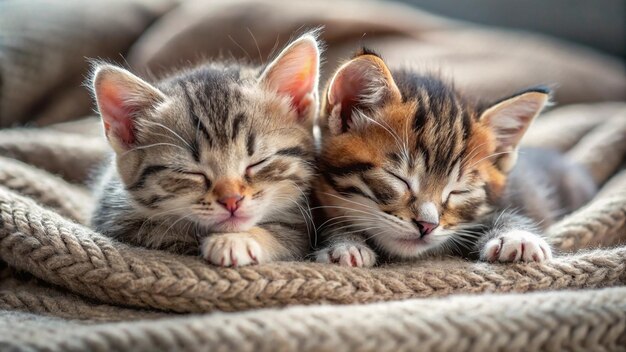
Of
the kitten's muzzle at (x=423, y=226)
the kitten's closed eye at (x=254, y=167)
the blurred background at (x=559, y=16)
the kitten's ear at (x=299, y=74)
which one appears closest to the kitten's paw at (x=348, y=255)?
the kitten's muzzle at (x=423, y=226)

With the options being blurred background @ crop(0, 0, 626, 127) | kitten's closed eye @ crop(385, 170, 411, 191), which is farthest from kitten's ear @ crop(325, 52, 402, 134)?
blurred background @ crop(0, 0, 626, 127)

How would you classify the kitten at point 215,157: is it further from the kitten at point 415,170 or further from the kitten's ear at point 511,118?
the kitten's ear at point 511,118

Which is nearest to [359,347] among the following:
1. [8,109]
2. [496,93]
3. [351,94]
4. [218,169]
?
[218,169]

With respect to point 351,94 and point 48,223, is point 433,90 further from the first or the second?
point 48,223

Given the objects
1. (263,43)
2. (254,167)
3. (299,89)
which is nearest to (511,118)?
(299,89)

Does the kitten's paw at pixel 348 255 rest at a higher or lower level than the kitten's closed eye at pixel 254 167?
lower

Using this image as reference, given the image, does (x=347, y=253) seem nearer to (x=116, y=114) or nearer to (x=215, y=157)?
(x=215, y=157)
